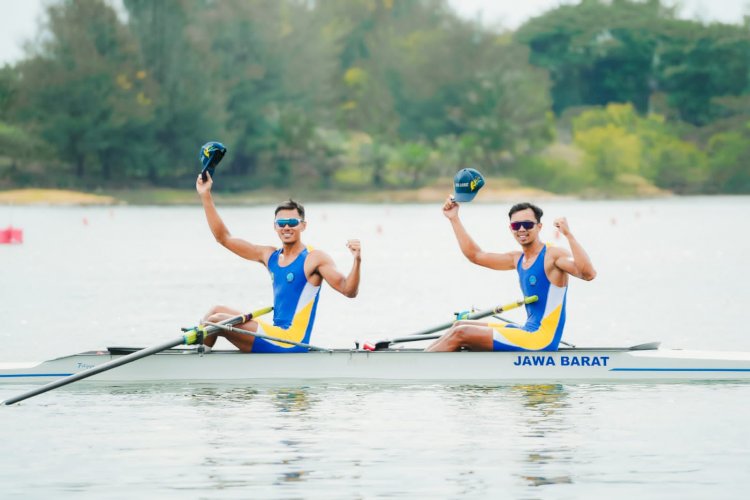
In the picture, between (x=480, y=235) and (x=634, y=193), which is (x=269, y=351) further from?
(x=634, y=193)

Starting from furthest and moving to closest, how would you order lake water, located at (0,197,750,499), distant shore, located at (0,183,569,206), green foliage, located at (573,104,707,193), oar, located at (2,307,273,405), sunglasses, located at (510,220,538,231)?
green foliage, located at (573,104,707,193) → distant shore, located at (0,183,569,206) → sunglasses, located at (510,220,538,231) → oar, located at (2,307,273,405) → lake water, located at (0,197,750,499)

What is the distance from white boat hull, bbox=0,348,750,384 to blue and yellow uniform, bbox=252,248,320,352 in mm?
242

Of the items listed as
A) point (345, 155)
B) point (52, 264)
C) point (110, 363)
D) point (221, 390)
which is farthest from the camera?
point (345, 155)

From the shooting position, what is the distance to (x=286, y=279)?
16.1 metres

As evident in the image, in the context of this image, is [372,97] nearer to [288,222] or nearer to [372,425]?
[288,222]

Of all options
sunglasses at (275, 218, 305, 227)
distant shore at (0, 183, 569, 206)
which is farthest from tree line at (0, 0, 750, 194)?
sunglasses at (275, 218, 305, 227)

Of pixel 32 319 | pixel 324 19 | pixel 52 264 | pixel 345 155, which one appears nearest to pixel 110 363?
pixel 32 319

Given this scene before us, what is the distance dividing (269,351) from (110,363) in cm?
171

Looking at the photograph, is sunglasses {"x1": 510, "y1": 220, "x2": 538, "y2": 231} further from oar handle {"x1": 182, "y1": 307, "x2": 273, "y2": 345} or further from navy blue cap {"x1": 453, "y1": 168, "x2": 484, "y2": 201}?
oar handle {"x1": 182, "y1": 307, "x2": 273, "y2": 345}

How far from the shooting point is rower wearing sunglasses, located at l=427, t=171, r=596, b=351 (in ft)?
52.3

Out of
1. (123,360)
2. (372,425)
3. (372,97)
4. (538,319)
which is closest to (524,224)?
(538,319)

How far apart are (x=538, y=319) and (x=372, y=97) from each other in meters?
102

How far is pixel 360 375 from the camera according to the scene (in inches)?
634

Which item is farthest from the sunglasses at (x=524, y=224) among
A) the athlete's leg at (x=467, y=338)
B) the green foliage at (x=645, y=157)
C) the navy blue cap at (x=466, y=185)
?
the green foliage at (x=645, y=157)
